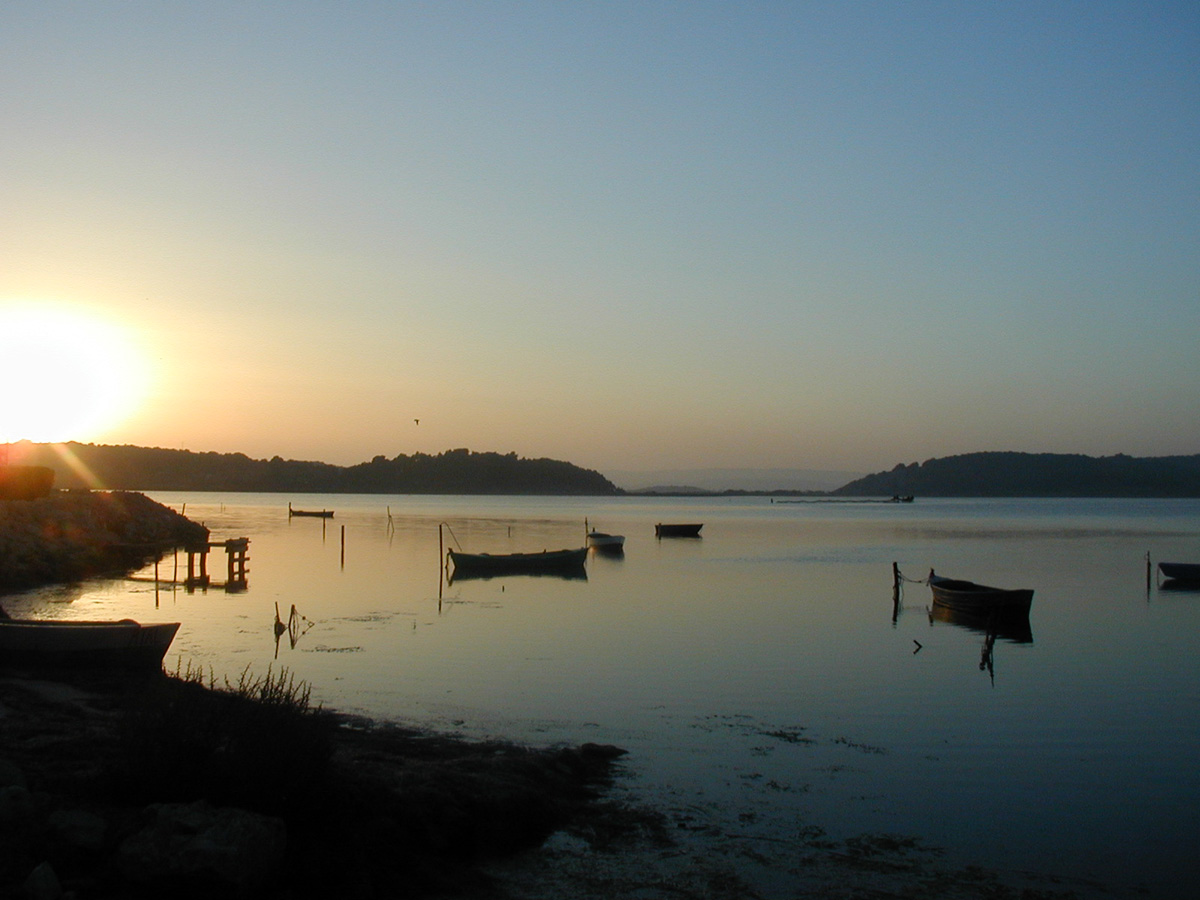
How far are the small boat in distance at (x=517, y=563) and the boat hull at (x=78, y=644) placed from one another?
29059 mm

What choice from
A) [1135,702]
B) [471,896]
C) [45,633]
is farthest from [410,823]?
[1135,702]

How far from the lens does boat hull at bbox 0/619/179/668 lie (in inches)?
680

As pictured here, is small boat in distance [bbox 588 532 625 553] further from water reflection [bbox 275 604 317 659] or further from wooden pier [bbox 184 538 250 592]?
water reflection [bbox 275 604 317 659]

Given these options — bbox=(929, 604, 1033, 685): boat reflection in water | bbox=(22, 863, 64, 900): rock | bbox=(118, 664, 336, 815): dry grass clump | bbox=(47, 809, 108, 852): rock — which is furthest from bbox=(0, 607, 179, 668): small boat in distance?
bbox=(929, 604, 1033, 685): boat reflection in water

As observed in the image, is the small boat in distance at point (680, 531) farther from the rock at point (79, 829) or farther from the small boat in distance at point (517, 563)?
the rock at point (79, 829)

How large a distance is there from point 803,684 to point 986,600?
1218cm

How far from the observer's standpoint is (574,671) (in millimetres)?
22500

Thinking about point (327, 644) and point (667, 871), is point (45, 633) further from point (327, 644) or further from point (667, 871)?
point (667, 871)

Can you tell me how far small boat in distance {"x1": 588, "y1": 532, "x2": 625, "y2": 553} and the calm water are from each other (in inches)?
667

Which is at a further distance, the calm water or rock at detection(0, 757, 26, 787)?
the calm water

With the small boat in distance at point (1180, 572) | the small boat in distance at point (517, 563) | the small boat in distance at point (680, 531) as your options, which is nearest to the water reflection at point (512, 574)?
the small boat in distance at point (517, 563)

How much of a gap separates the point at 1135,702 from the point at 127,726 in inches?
751

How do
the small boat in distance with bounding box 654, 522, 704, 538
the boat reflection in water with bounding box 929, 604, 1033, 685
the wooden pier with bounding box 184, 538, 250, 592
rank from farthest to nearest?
the small boat in distance with bounding box 654, 522, 704, 538 → the wooden pier with bounding box 184, 538, 250, 592 → the boat reflection in water with bounding box 929, 604, 1033, 685

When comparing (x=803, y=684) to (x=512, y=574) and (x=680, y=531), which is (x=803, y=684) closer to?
(x=512, y=574)
